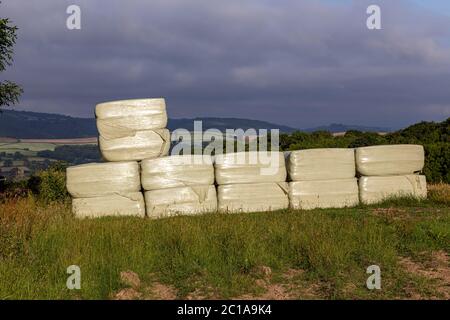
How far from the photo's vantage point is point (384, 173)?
12211mm

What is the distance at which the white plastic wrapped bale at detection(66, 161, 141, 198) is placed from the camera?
1119 centimetres


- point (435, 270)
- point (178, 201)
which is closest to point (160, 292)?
point (435, 270)

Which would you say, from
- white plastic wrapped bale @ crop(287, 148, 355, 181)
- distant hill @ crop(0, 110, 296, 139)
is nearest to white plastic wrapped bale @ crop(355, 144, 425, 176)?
white plastic wrapped bale @ crop(287, 148, 355, 181)

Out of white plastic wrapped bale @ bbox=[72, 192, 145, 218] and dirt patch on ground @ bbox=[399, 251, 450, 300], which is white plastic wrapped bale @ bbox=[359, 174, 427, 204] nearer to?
dirt patch on ground @ bbox=[399, 251, 450, 300]

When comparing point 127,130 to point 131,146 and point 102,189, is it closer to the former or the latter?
point 131,146

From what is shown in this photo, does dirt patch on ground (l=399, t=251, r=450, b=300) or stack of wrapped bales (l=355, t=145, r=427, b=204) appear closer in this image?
dirt patch on ground (l=399, t=251, r=450, b=300)

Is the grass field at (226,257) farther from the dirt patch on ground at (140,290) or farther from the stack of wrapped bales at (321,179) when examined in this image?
the stack of wrapped bales at (321,179)

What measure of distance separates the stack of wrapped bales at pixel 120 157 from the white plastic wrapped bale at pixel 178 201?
0.27 metres

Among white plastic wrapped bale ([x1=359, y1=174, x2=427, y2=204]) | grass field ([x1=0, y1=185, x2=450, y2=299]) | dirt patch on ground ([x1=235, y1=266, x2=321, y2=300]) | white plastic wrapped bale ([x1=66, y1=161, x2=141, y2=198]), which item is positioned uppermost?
white plastic wrapped bale ([x1=66, y1=161, x2=141, y2=198])

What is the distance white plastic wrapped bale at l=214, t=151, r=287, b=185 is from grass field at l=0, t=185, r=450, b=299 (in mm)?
2142

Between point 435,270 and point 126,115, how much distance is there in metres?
7.24

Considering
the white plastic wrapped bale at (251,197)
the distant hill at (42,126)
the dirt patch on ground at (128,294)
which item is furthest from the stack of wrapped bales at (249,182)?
the distant hill at (42,126)

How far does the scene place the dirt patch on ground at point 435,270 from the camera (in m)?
6.21
